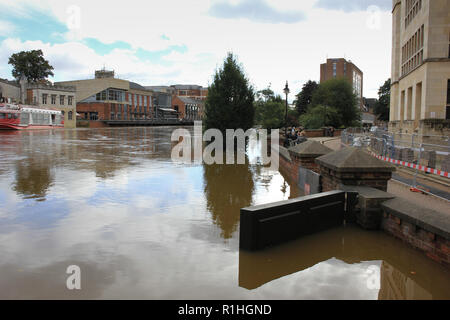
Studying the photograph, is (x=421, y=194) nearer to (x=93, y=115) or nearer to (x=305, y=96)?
(x=305, y=96)

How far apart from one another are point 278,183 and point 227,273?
802 centimetres

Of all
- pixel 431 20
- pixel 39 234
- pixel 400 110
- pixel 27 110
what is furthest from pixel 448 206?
pixel 27 110

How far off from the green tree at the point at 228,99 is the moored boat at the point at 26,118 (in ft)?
117

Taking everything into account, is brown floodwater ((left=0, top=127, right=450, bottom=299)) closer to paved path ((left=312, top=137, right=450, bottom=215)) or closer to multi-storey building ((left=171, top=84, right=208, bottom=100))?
paved path ((left=312, top=137, right=450, bottom=215))

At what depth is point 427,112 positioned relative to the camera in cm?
1800

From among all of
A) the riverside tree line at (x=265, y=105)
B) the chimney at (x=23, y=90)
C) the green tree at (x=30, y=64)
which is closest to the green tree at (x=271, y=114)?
the riverside tree line at (x=265, y=105)

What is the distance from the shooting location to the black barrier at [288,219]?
18.4ft

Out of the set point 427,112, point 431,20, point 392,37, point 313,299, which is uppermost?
point 392,37

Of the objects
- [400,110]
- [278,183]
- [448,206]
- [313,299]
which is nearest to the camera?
[313,299]

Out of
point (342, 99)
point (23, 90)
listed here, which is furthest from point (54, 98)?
point (342, 99)

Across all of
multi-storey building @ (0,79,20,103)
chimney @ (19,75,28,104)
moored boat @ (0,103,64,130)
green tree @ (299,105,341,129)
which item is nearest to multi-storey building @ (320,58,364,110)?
green tree @ (299,105,341,129)

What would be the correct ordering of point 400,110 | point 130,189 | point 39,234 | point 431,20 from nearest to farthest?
point 39,234, point 130,189, point 431,20, point 400,110

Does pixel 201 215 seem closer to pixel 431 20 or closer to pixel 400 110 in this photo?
pixel 431 20

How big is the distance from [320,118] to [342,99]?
15.0 meters
